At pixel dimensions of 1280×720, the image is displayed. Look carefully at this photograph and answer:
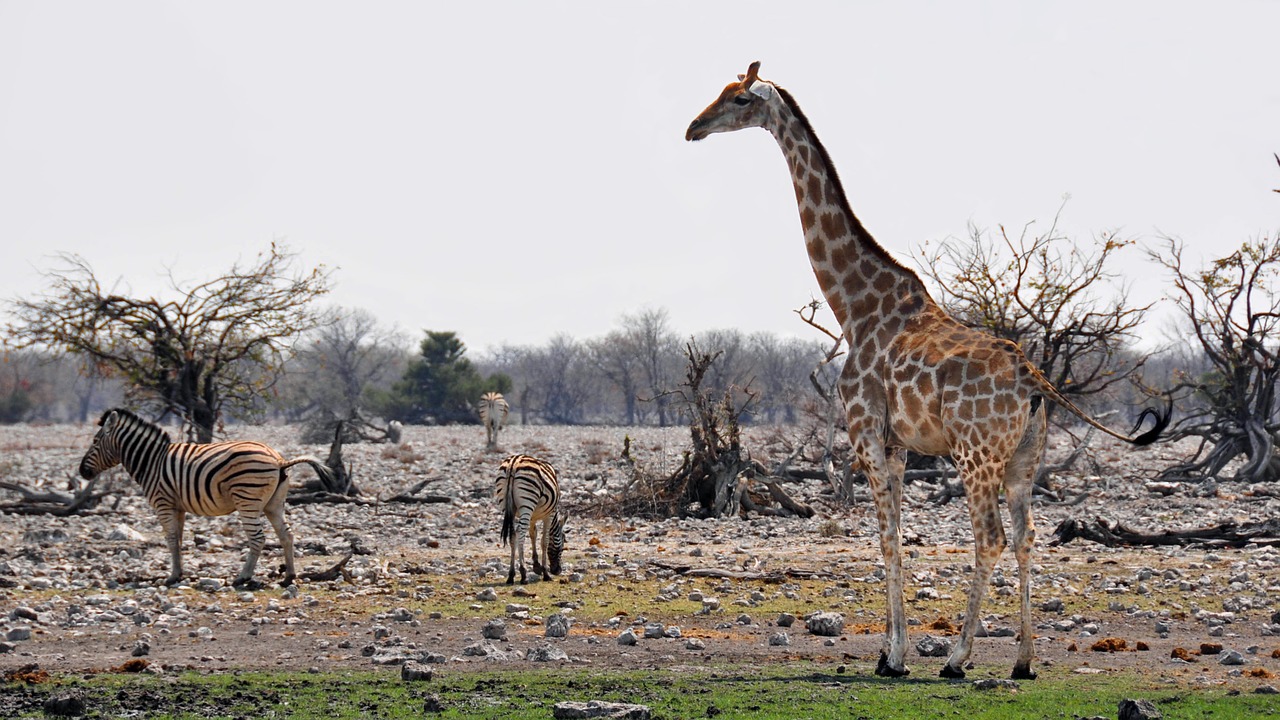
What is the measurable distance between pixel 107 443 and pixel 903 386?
11.3 m

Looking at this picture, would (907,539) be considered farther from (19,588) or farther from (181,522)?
(19,588)

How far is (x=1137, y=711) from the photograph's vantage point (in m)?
7.17

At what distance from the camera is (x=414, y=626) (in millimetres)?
11992

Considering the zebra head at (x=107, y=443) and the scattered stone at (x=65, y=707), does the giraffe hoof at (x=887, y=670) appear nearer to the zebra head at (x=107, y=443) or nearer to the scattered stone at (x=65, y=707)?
the scattered stone at (x=65, y=707)

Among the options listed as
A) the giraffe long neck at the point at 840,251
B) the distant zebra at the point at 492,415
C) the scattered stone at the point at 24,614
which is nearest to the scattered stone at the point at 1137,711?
the giraffe long neck at the point at 840,251

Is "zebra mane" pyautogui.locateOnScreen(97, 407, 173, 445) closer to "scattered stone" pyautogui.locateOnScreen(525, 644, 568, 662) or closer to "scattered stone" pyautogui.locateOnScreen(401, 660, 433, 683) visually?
"scattered stone" pyautogui.locateOnScreen(525, 644, 568, 662)

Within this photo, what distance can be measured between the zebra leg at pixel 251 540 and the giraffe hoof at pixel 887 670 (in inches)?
322

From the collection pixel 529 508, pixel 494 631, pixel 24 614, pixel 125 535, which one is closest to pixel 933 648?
pixel 494 631

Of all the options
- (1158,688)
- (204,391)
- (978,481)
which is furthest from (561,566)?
(204,391)

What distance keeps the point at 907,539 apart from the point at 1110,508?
21.5ft

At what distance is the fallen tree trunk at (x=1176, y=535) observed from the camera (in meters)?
17.1

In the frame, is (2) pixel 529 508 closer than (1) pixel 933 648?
No

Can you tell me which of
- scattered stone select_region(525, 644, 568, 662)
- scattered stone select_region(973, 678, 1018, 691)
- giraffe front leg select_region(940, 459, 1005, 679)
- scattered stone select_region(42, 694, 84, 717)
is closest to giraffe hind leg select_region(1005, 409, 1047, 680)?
giraffe front leg select_region(940, 459, 1005, 679)

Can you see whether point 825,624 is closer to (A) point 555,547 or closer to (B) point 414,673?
(B) point 414,673
